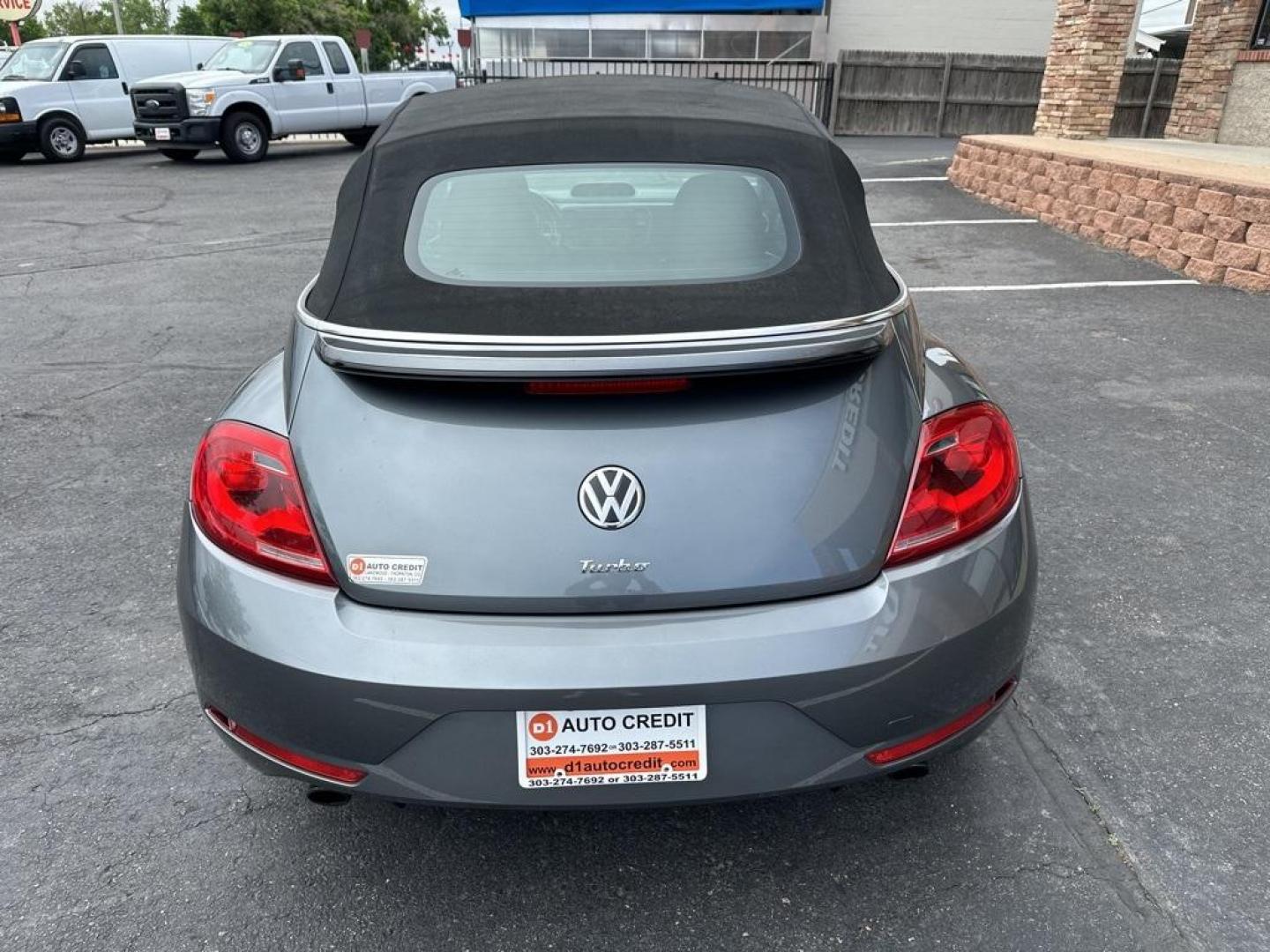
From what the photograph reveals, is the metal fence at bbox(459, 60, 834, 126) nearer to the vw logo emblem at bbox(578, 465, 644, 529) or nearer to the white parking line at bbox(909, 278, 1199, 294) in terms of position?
the white parking line at bbox(909, 278, 1199, 294)

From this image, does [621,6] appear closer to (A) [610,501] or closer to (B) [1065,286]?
(B) [1065,286]

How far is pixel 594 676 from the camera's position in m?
1.80

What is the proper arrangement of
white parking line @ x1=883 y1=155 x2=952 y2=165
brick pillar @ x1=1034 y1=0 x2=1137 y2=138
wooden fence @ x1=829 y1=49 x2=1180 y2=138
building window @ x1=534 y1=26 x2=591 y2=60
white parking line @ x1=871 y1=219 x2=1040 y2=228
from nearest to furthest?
white parking line @ x1=871 y1=219 x2=1040 y2=228 → brick pillar @ x1=1034 y1=0 x2=1137 y2=138 → white parking line @ x1=883 y1=155 x2=952 y2=165 → wooden fence @ x1=829 y1=49 x2=1180 y2=138 → building window @ x1=534 y1=26 x2=591 y2=60

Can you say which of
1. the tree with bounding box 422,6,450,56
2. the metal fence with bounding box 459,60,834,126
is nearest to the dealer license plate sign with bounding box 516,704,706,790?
the metal fence with bounding box 459,60,834,126

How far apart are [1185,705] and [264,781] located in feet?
8.42

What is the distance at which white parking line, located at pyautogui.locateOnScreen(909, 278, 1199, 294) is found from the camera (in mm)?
7984

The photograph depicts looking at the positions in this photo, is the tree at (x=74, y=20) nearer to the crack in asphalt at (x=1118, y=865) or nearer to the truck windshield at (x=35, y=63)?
the truck windshield at (x=35, y=63)

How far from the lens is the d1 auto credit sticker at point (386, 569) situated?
187 cm

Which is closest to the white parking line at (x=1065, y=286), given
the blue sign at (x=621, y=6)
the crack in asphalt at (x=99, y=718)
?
the crack in asphalt at (x=99, y=718)

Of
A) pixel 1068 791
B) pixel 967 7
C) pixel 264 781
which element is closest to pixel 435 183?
pixel 264 781

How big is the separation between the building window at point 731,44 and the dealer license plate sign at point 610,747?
2427 cm

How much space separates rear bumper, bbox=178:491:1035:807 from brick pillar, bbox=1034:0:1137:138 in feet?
41.8

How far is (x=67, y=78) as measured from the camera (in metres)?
16.6

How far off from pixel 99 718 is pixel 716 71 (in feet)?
75.7
